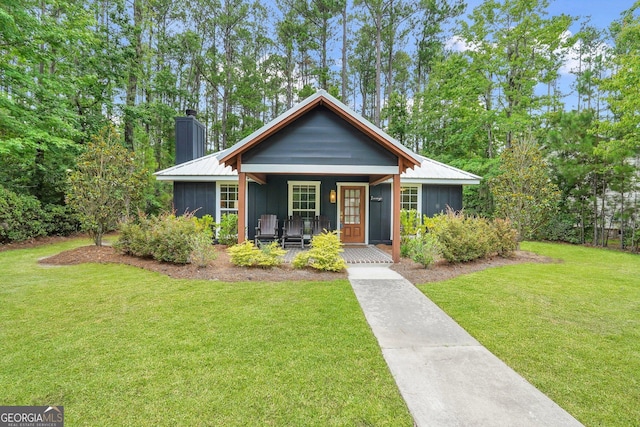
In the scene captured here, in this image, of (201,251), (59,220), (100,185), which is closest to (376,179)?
(201,251)

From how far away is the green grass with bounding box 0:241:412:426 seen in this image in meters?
2.26

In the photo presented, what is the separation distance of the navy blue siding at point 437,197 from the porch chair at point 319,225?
12.7ft

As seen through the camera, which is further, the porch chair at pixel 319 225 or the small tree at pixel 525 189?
the porch chair at pixel 319 225

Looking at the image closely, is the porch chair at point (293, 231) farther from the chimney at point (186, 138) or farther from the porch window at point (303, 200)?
the chimney at point (186, 138)

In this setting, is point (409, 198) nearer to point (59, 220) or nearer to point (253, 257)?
point (253, 257)

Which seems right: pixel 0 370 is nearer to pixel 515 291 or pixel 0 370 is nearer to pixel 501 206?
pixel 515 291

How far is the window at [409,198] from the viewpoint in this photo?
10.9 metres

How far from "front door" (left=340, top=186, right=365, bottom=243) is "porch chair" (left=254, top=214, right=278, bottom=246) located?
8.43 feet

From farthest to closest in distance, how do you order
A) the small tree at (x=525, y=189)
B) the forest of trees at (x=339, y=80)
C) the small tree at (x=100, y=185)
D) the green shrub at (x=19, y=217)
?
the forest of trees at (x=339, y=80)
the green shrub at (x=19, y=217)
the small tree at (x=525, y=189)
the small tree at (x=100, y=185)

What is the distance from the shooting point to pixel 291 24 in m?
19.8

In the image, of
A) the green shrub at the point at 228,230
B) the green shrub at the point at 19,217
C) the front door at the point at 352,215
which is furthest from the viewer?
the front door at the point at 352,215

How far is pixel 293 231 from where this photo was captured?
971cm

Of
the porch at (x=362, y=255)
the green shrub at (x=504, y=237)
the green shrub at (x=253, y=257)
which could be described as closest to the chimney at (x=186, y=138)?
the porch at (x=362, y=255)

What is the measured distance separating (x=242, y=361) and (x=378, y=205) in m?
8.47
